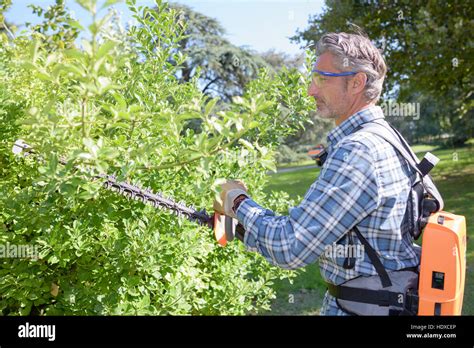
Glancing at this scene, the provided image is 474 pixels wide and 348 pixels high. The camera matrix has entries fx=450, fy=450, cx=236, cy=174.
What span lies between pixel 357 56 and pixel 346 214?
73cm

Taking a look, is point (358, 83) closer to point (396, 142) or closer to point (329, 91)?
point (329, 91)

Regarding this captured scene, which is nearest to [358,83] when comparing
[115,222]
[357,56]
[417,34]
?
[357,56]

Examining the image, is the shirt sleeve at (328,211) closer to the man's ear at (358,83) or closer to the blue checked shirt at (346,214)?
A: the blue checked shirt at (346,214)

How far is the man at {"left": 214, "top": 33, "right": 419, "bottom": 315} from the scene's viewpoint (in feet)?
5.63

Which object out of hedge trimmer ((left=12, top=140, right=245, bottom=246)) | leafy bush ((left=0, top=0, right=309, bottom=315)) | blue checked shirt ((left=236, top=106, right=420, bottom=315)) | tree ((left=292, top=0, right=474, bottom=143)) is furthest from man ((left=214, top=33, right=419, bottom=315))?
tree ((left=292, top=0, right=474, bottom=143))

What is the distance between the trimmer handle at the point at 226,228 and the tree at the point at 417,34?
30.6 feet

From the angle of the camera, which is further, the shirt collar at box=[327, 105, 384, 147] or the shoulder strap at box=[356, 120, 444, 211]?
the shirt collar at box=[327, 105, 384, 147]

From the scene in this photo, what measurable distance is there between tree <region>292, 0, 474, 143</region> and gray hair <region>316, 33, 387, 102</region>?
29.5ft

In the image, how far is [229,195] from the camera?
1.96 m

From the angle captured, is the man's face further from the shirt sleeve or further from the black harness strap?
the black harness strap

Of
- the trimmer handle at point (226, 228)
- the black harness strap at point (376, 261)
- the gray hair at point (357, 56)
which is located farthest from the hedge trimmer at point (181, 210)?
the gray hair at point (357, 56)

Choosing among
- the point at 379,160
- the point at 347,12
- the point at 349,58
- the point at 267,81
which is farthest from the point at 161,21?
the point at 347,12

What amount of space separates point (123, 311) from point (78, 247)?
425 mm
